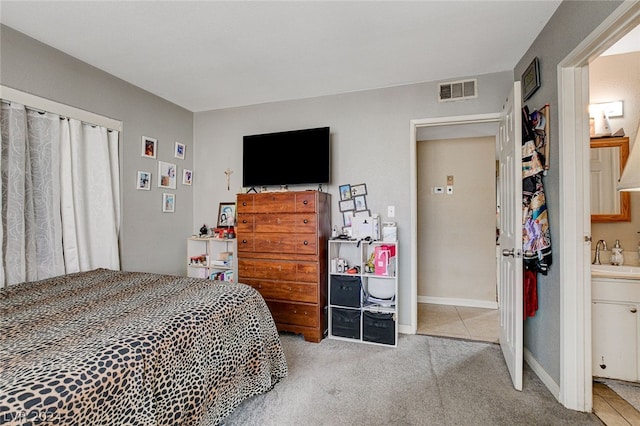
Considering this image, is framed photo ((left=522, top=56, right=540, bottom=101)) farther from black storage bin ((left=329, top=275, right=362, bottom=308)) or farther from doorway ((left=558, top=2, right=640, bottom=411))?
black storage bin ((left=329, top=275, right=362, bottom=308))

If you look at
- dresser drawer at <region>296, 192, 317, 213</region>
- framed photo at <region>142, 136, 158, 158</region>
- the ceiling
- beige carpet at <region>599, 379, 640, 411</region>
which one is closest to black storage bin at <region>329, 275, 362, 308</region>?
dresser drawer at <region>296, 192, 317, 213</region>

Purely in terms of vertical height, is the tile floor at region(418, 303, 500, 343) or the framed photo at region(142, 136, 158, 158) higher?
the framed photo at region(142, 136, 158, 158)

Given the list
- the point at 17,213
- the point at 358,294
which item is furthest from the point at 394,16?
the point at 17,213

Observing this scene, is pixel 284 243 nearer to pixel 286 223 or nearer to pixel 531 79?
pixel 286 223

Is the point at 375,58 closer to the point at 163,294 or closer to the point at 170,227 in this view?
the point at 163,294

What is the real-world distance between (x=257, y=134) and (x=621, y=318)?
145 inches

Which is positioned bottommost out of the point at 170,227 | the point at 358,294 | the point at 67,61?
the point at 358,294

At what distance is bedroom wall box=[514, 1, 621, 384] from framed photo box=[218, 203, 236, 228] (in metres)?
3.17

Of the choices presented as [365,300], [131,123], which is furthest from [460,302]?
[131,123]

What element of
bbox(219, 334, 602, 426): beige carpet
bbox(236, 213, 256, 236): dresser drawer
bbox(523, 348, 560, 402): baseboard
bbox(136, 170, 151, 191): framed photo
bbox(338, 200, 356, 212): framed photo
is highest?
bbox(136, 170, 151, 191): framed photo

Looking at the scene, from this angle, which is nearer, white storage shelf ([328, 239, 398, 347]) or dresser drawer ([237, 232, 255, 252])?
white storage shelf ([328, 239, 398, 347])

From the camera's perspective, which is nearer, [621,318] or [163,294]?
[163,294]

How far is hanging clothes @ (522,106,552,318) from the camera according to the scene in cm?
209

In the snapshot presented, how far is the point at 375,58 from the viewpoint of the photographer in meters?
2.63
